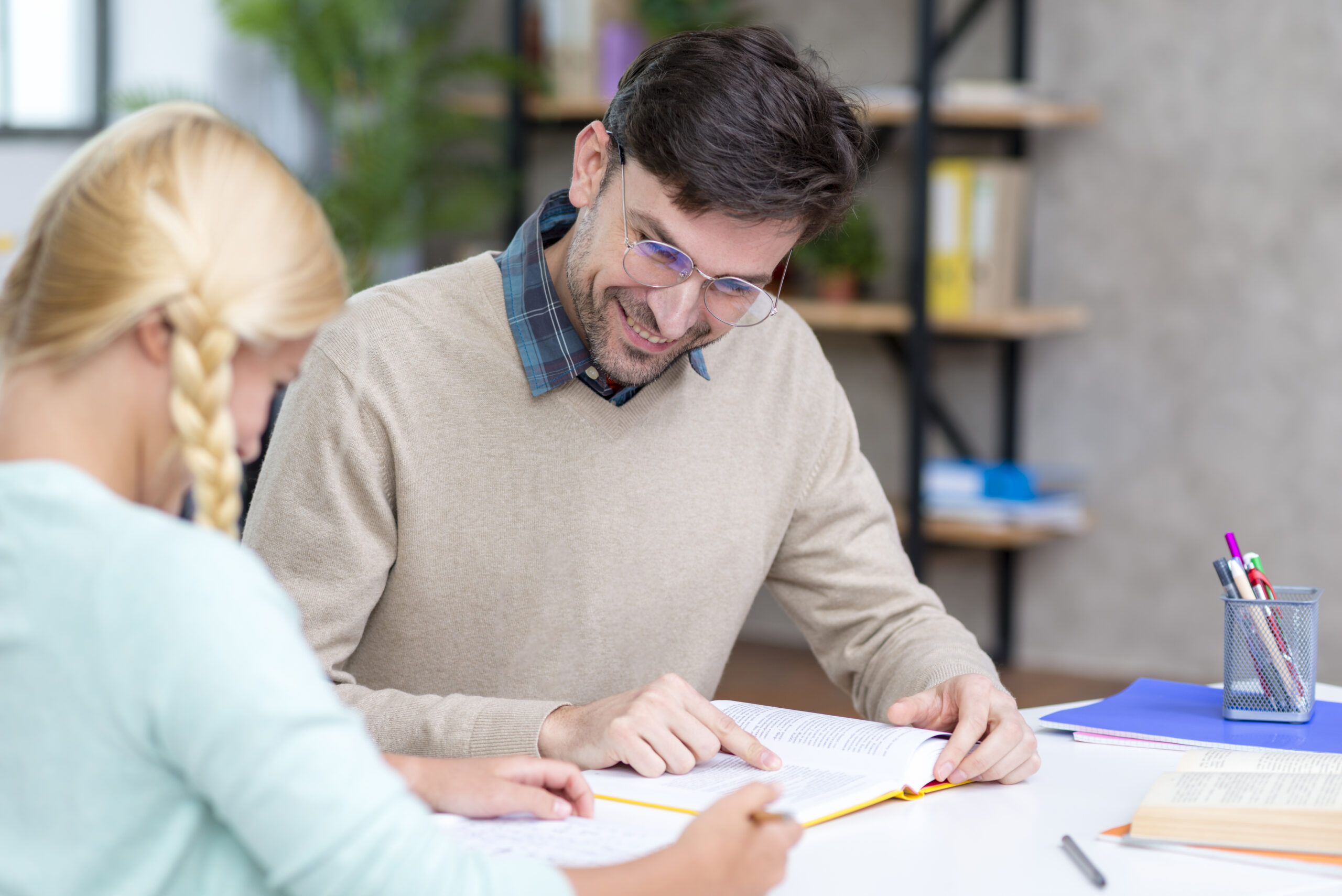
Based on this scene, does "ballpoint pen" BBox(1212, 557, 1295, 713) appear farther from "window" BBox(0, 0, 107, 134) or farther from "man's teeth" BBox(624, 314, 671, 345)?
"window" BBox(0, 0, 107, 134)

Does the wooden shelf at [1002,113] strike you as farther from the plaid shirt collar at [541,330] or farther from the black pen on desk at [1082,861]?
the black pen on desk at [1082,861]

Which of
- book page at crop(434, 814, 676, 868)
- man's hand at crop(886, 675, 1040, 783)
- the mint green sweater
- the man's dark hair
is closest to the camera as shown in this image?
the mint green sweater

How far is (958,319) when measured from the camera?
353 centimetres

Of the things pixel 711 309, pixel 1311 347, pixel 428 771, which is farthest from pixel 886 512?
pixel 1311 347

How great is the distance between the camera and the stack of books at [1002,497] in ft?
11.6

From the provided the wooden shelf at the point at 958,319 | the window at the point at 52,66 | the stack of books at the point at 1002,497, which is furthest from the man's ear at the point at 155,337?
the window at the point at 52,66

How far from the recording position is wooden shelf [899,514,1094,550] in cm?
350

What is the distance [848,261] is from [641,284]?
8.11 feet

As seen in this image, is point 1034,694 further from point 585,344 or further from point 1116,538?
point 585,344

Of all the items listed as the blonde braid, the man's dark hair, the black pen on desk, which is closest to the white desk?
the black pen on desk

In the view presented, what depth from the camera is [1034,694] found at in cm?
345

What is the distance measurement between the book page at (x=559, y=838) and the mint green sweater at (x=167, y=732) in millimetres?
204

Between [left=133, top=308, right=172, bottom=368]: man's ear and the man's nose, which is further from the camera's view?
the man's nose

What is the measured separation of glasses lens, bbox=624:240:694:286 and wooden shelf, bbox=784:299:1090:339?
87.0 inches
